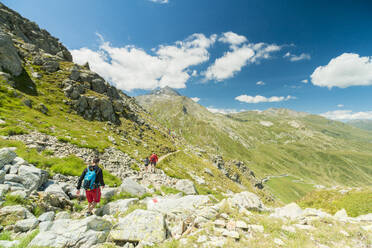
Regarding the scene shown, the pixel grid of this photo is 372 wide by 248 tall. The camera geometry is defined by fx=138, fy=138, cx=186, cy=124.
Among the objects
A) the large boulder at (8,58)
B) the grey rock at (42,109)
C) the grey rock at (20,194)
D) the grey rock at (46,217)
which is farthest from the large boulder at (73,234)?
the large boulder at (8,58)

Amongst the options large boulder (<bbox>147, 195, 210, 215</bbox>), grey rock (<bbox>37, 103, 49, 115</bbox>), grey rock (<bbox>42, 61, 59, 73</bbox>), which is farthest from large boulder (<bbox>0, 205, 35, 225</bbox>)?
grey rock (<bbox>42, 61, 59, 73</bbox>)

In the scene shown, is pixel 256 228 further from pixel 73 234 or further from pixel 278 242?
pixel 73 234

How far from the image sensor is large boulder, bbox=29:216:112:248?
5.39m

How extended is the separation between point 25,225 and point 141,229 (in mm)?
4794

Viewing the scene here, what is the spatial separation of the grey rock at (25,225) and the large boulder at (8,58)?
39.0m

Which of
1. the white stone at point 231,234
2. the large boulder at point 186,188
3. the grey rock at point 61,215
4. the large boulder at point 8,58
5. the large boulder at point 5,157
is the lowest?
the large boulder at point 186,188

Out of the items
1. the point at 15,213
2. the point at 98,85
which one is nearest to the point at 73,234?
the point at 15,213

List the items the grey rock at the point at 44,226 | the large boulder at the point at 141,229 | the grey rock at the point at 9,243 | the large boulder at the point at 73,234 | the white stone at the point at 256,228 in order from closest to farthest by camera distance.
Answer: the grey rock at the point at 9,243 < the large boulder at the point at 73,234 < the grey rock at the point at 44,226 < the large boulder at the point at 141,229 < the white stone at the point at 256,228

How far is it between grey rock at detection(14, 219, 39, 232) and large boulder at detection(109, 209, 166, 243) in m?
3.25

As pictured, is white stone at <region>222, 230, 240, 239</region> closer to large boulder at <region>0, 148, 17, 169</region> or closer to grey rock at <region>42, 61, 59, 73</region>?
large boulder at <region>0, 148, 17, 169</region>

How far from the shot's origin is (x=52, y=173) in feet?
37.3

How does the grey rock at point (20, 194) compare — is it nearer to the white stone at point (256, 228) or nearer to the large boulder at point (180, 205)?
Result: the large boulder at point (180, 205)

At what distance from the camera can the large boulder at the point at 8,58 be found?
1088 inches

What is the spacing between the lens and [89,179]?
9516 millimetres
